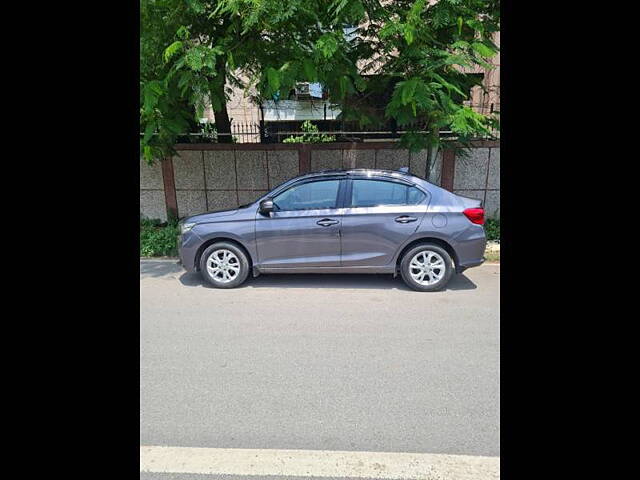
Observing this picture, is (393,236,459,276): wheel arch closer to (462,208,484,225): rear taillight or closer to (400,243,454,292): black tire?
(400,243,454,292): black tire

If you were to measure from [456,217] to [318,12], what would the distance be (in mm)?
3391

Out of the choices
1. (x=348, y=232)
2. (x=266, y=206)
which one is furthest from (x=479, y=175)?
(x=266, y=206)

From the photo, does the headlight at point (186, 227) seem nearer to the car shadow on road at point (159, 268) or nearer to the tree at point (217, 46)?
the car shadow on road at point (159, 268)

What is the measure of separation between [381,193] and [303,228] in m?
1.13

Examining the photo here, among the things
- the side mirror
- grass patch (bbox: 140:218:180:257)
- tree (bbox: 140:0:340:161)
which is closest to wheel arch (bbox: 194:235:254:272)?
the side mirror

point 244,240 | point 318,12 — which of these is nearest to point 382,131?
point 318,12

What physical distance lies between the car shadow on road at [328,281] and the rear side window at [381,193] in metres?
1.10

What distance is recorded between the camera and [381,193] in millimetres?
4996

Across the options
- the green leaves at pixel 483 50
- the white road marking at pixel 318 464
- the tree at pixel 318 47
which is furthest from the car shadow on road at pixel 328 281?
the green leaves at pixel 483 50

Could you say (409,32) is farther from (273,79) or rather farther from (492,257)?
(492,257)

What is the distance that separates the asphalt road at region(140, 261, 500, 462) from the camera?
2.37 metres

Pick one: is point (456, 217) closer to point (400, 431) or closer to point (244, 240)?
point (244, 240)

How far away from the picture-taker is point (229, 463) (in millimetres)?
2133

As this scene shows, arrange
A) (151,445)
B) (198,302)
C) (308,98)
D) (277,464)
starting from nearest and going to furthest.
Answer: (277,464)
(151,445)
(198,302)
(308,98)
